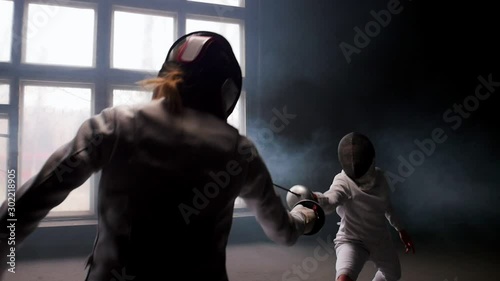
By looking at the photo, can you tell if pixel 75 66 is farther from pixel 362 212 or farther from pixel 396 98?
pixel 396 98

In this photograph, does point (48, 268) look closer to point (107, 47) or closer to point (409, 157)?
point (107, 47)

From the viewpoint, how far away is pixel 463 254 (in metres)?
3.35

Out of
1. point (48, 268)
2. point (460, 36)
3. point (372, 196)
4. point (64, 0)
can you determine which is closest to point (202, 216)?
point (372, 196)

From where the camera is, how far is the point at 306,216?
1079mm

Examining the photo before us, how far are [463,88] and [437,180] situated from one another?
1.19 m

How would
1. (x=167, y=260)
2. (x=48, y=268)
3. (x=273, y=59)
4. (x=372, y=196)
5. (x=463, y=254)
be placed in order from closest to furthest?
(x=167, y=260)
(x=372, y=196)
(x=48, y=268)
(x=463, y=254)
(x=273, y=59)

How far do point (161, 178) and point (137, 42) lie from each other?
3.37 meters

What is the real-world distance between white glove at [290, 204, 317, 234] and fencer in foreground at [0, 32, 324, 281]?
281 millimetres

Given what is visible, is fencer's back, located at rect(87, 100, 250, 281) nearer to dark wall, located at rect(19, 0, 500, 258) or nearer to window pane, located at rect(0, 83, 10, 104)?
dark wall, located at rect(19, 0, 500, 258)

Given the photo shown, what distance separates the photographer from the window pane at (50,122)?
3273 millimetres

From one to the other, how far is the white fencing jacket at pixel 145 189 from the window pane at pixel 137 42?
3.14 meters

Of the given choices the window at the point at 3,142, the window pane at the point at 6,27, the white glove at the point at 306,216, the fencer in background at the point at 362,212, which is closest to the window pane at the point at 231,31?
the window pane at the point at 6,27

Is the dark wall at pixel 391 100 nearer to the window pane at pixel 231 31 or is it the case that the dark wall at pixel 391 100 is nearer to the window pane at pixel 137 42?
the window pane at pixel 231 31

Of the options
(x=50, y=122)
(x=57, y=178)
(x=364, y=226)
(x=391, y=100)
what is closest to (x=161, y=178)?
(x=57, y=178)
